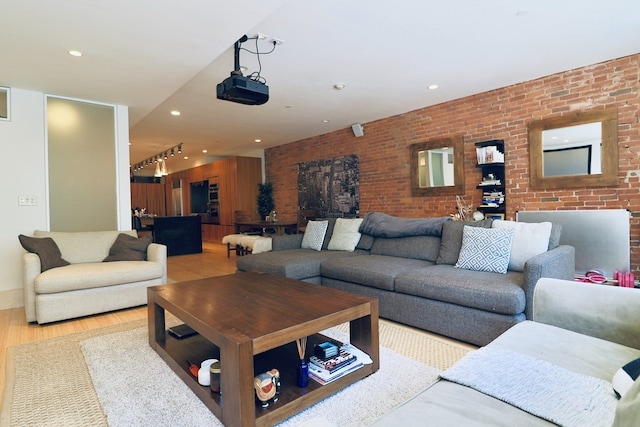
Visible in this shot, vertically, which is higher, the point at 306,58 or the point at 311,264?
the point at 306,58

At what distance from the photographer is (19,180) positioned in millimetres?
3809

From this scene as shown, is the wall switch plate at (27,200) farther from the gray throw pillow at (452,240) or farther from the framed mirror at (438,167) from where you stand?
the framed mirror at (438,167)

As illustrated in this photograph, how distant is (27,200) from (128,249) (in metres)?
1.30

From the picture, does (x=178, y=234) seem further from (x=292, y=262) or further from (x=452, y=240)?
(x=452, y=240)

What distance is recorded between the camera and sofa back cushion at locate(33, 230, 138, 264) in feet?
11.9

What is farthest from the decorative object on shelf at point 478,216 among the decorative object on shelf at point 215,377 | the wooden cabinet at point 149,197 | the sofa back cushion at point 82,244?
the wooden cabinet at point 149,197

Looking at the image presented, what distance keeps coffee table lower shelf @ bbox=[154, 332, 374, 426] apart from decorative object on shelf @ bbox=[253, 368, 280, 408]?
3cm

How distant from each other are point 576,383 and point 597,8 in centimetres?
299

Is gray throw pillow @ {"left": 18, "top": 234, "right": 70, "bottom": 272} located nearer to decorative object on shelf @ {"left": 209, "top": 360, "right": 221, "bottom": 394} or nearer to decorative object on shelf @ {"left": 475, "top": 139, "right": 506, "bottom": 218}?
decorative object on shelf @ {"left": 209, "top": 360, "right": 221, "bottom": 394}

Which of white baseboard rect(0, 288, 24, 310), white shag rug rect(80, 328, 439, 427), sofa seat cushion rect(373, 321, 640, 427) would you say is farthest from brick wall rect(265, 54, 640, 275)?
white baseboard rect(0, 288, 24, 310)

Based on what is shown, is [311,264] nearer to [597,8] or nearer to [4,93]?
[597,8]

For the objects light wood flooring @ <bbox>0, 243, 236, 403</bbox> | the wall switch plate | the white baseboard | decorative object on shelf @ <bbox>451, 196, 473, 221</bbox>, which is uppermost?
the wall switch plate

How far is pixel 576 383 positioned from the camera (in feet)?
3.50

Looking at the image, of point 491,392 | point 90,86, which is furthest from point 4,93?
point 491,392
